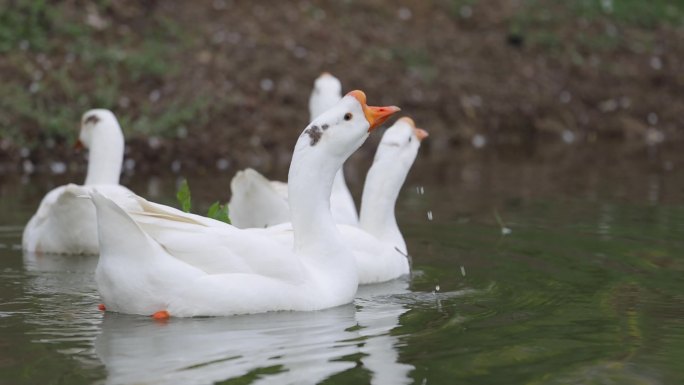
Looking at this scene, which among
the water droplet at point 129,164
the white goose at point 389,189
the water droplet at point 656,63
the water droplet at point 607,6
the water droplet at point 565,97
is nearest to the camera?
the white goose at point 389,189

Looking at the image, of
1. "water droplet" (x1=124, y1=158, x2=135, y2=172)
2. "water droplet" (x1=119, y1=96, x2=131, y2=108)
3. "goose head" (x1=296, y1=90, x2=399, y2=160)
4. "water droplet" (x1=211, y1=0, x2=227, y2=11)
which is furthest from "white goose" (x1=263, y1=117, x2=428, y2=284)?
"water droplet" (x1=211, y1=0, x2=227, y2=11)

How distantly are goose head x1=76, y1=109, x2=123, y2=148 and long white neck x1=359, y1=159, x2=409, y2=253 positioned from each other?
2.75m

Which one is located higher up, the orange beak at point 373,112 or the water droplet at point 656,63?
the water droplet at point 656,63

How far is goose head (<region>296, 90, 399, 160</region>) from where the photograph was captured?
25.2 ft

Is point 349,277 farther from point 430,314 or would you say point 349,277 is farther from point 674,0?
point 674,0

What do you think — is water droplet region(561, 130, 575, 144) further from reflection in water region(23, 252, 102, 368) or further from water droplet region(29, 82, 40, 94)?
reflection in water region(23, 252, 102, 368)

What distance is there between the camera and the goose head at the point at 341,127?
7672mm

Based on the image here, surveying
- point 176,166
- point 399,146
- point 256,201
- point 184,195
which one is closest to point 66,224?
point 256,201

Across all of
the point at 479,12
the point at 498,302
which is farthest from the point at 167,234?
the point at 479,12

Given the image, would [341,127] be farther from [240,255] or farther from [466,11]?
[466,11]

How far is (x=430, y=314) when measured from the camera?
24.3ft

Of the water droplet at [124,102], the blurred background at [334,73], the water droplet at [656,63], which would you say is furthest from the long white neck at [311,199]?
the water droplet at [656,63]

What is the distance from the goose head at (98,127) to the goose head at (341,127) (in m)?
3.90

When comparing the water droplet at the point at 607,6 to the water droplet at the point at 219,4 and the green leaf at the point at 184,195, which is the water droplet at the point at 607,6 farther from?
the green leaf at the point at 184,195
